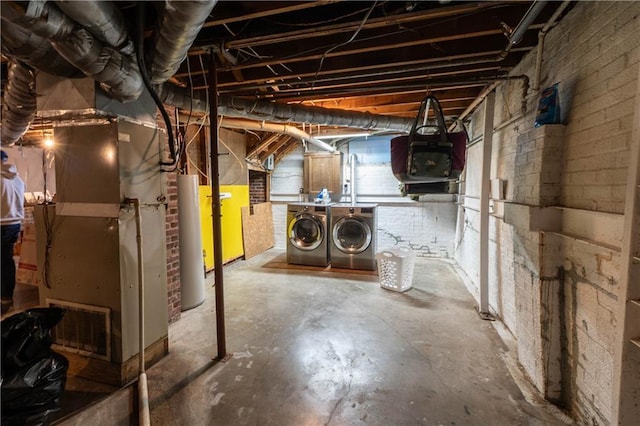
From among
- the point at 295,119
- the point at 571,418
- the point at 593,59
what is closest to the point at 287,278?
the point at 295,119

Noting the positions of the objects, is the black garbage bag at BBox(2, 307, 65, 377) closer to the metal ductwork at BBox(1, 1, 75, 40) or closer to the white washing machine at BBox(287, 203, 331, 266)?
the metal ductwork at BBox(1, 1, 75, 40)

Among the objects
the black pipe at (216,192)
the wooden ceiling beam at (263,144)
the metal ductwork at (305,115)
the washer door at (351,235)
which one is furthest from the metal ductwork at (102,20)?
the wooden ceiling beam at (263,144)

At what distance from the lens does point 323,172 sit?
5777 millimetres

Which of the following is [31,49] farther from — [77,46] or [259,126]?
[259,126]

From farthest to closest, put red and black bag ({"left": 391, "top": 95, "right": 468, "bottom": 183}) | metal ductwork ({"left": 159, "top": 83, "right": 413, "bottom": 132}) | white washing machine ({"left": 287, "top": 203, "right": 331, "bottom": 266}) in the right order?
white washing machine ({"left": 287, "top": 203, "right": 331, "bottom": 266}), metal ductwork ({"left": 159, "top": 83, "right": 413, "bottom": 132}), red and black bag ({"left": 391, "top": 95, "right": 468, "bottom": 183})

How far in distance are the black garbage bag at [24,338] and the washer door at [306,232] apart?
3.35 meters

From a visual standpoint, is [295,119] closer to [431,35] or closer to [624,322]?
[431,35]

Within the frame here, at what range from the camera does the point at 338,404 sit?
67.8 inches

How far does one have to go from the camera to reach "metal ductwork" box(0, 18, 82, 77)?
1227 mm

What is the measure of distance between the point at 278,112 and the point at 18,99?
78.2 inches

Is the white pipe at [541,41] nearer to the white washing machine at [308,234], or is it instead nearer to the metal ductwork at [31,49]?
the metal ductwork at [31,49]

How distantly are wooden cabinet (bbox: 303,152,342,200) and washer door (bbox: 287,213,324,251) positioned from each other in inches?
47.5

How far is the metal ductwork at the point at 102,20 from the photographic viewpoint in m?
1.07

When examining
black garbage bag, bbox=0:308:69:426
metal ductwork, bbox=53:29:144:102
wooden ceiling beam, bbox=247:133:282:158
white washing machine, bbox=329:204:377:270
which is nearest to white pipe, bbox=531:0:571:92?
metal ductwork, bbox=53:29:144:102
